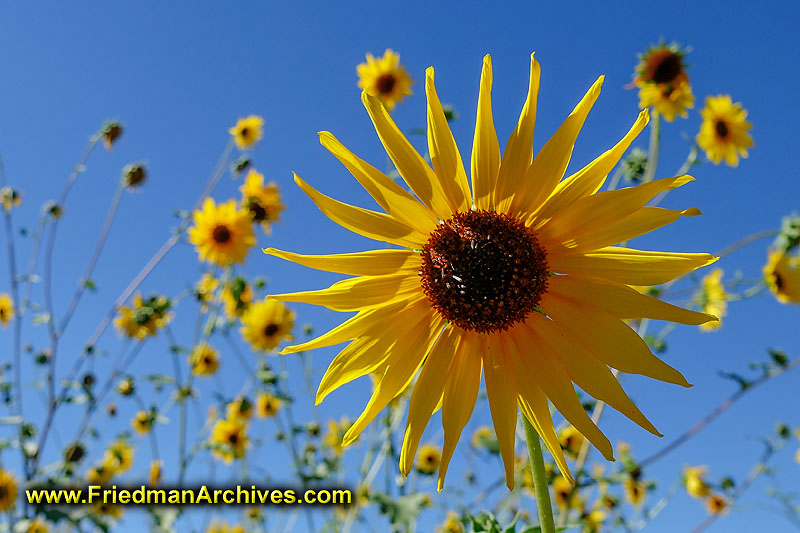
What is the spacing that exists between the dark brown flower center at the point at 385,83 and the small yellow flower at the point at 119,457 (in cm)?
492

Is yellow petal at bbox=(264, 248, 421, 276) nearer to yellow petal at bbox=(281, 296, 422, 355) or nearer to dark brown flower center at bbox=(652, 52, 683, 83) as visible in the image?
yellow petal at bbox=(281, 296, 422, 355)

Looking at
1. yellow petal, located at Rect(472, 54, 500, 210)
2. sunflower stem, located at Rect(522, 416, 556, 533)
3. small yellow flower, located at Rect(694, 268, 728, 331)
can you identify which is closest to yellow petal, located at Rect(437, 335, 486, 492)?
sunflower stem, located at Rect(522, 416, 556, 533)

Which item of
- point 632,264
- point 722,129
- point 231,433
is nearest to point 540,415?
point 632,264

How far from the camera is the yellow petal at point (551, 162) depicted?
1.52 metres

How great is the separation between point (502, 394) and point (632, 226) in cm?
58

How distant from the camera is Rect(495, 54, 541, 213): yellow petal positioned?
1.54 meters

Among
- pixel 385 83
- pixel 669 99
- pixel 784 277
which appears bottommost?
pixel 784 277

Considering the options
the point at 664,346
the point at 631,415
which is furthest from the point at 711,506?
the point at 631,415

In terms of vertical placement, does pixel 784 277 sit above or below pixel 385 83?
below

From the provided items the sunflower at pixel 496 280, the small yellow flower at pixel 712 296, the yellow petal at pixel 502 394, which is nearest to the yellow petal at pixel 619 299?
the sunflower at pixel 496 280

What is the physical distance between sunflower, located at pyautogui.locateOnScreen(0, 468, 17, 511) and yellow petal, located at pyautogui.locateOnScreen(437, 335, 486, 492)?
6126mm

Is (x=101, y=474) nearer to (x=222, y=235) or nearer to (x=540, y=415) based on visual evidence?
(x=222, y=235)

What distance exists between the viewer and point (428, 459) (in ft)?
19.8

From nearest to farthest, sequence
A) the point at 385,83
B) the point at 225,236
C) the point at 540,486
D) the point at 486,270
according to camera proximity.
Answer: the point at 540,486, the point at 486,270, the point at 225,236, the point at 385,83
